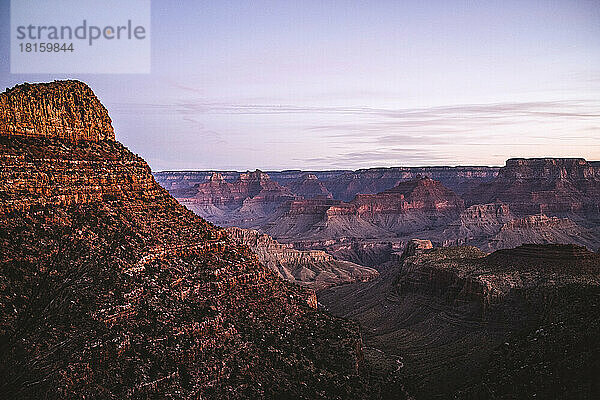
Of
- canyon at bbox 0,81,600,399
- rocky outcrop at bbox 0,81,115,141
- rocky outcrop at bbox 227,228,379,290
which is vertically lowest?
rocky outcrop at bbox 227,228,379,290

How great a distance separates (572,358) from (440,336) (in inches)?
1390

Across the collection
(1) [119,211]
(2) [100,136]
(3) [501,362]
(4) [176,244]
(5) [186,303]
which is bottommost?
(3) [501,362]

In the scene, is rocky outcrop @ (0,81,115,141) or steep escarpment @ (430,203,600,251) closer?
rocky outcrop @ (0,81,115,141)

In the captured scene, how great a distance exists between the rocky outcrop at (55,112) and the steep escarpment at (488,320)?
1235 inches

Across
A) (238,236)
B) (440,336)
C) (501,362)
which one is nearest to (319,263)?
(238,236)

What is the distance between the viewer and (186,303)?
29938 millimetres

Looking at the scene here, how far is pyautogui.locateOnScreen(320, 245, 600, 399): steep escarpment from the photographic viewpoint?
33312 millimetres

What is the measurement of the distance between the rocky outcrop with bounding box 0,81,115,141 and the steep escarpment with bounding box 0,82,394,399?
124 mm

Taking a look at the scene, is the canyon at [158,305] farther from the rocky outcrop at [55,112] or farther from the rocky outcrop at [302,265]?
A: the rocky outcrop at [302,265]

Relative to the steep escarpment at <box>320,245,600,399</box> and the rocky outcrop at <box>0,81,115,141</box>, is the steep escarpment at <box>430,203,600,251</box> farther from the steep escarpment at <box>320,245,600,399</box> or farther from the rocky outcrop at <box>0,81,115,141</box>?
the rocky outcrop at <box>0,81,115,141</box>

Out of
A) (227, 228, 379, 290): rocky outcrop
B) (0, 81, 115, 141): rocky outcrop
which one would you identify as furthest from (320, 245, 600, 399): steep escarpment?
(0, 81, 115, 141): rocky outcrop

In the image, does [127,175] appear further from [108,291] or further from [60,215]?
[108,291]

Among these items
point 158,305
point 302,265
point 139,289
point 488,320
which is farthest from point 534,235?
point 139,289

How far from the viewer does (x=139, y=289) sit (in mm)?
28500
